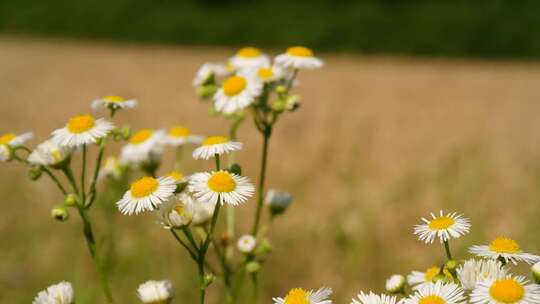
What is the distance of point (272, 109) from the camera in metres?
0.91

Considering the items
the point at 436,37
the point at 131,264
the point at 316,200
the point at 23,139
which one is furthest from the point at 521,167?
the point at 436,37

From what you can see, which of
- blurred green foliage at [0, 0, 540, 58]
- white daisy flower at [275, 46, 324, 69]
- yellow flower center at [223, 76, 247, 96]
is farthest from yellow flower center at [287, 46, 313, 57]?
blurred green foliage at [0, 0, 540, 58]

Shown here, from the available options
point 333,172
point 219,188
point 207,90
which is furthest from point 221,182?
point 333,172

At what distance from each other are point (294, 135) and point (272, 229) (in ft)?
4.75

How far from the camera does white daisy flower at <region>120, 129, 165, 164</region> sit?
93 centimetres

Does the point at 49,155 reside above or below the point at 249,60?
below

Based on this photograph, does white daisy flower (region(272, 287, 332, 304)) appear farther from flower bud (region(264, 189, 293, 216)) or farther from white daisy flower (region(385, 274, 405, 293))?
flower bud (region(264, 189, 293, 216))

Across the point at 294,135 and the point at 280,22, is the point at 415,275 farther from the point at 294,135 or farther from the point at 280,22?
the point at 280,22

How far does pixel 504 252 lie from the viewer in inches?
24.3

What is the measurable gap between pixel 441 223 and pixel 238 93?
0.36 metres

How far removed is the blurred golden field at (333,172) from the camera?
1827 millimetres

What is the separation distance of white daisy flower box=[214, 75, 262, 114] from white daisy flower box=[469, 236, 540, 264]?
38cm

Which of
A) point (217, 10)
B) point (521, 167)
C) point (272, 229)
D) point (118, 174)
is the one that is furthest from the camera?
point (217, 10)

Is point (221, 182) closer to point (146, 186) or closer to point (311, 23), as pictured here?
point (146, 186)
